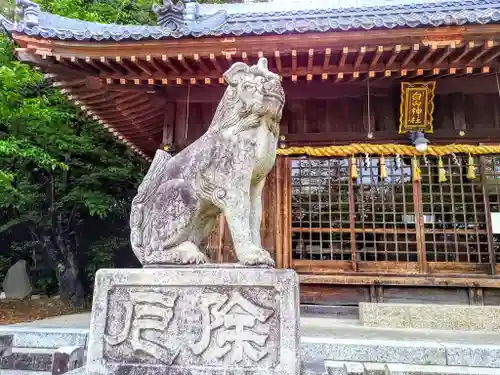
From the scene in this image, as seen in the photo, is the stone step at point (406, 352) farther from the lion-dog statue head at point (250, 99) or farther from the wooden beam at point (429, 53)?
the wooden beam at point (429, 53)

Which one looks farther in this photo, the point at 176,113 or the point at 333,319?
the point at 176,113

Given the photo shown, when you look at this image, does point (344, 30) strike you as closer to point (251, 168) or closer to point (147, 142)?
point (251, 168)

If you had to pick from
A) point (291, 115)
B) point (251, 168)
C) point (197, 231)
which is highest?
point (291, 115)

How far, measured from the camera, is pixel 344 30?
5.18 m

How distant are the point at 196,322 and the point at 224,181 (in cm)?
99

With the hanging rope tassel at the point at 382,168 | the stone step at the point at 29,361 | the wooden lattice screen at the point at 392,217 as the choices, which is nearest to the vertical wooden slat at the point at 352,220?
the wooden lattice screen at the point at 392,217

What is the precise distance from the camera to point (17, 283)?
11.9 metres

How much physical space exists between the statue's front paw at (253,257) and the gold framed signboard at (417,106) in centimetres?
483

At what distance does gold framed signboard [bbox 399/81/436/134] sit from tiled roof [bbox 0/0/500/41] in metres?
1.11

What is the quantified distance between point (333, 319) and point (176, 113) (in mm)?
4513

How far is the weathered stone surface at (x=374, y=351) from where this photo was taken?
4.05 meters

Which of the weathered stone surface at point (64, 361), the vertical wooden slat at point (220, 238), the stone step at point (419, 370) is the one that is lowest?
the stone step at point (419, 370)

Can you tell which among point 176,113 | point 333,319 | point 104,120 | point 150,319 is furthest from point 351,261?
point 104,120

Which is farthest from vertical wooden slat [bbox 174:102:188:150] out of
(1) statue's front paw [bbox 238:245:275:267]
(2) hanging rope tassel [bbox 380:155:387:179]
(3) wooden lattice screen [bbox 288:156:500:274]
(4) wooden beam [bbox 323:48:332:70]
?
(1) statue's front paw [bbox 238:245:275:267]
